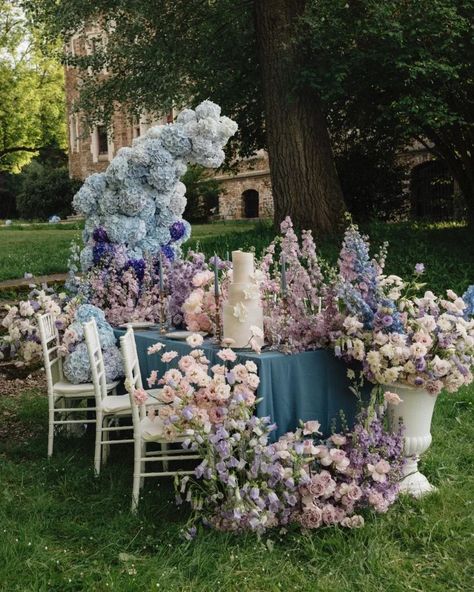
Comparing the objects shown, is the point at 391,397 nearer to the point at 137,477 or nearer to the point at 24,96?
the point at 137,477

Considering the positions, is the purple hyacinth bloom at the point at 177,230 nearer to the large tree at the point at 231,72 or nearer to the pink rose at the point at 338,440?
the pink rose at the point at 338,440

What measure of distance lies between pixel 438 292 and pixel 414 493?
6061mm

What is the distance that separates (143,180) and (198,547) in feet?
10.5

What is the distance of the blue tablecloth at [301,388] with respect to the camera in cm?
397

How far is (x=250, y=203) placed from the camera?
29141 mm

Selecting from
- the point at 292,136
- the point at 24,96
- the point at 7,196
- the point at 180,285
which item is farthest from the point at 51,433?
the point at 7,196

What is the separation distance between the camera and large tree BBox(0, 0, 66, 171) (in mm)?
33000

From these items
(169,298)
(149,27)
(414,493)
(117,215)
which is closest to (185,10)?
(149,27)

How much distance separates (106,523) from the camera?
12.9ft

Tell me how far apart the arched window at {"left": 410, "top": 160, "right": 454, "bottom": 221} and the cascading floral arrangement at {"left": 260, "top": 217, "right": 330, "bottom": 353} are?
16.3 metres

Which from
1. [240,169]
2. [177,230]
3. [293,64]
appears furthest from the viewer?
[240,169]

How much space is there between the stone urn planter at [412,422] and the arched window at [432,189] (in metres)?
16.6

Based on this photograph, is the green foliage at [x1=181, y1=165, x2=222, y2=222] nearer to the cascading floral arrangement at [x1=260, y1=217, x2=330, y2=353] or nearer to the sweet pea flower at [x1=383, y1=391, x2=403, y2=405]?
the cascading floral arrangement at [x1=260, y1=217, x2=330, y2=353]

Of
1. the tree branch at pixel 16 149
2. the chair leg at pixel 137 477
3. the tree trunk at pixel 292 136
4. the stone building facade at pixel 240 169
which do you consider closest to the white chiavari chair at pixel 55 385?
the chair leg at pixel 137 477
